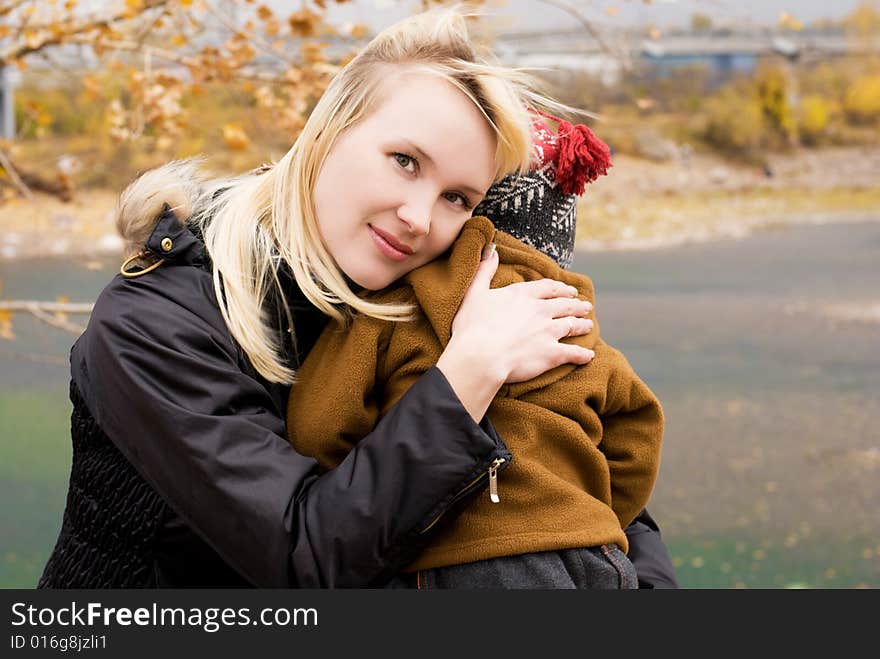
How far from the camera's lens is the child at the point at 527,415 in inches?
41.4

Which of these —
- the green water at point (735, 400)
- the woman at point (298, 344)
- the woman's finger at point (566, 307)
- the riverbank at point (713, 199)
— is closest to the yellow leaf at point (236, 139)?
the green water at point (735, 400)

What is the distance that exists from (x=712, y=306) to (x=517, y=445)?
6422 mm

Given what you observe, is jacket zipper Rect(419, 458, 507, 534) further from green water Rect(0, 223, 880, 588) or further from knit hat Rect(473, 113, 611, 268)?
green water Rect(0, 223, 880, 588)

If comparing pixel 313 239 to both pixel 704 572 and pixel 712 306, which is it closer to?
pixel 704 572

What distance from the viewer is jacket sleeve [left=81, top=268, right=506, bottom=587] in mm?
994

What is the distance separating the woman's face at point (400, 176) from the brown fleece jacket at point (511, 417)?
0.04m

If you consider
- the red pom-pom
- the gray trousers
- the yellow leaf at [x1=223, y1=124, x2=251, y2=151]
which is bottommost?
the yellow leaf at [x1=223, y1=124, x2=251, y2=151]

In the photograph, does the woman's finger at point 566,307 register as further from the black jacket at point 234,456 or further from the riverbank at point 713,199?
the riverbank at point 713,199

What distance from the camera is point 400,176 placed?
1124mm

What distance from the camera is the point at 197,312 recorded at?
109 cm

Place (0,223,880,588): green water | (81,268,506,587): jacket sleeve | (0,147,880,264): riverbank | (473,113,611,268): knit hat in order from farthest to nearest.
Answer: (0,147,880,264): riverbank < (0,223,880,588): green water < (473,113,611,268): knit hat < (81,268,506,587): jacket sleeve

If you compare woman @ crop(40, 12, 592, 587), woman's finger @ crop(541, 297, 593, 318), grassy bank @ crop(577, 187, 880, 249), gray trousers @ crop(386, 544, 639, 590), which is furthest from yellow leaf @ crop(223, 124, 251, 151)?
grassy bank @ crop(577, 187, 880, 249)

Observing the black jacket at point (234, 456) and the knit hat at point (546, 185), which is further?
the knit hat at point (546, 185)

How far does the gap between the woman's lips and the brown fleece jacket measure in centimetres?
4
